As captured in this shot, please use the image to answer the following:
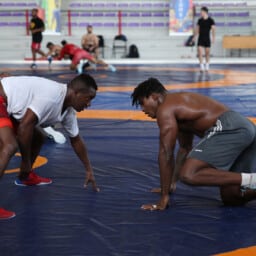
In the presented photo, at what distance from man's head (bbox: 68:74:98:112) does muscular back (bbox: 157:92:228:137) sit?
1.63ft

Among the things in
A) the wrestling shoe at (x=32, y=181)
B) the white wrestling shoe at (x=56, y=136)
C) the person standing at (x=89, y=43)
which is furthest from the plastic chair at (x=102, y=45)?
the wrestling shoe at (x=32, y=181)

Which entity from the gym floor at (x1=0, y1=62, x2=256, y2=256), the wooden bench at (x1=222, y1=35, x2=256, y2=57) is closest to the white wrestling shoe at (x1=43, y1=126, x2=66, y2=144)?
the gym floor at (x1=0, y1=62, x2=256, y2=256)

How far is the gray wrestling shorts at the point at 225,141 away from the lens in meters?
3.27

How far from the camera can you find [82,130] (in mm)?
5941

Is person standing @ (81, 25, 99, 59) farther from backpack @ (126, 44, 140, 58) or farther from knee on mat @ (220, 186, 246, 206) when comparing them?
knee on mat @ (220, 186, 246, 206)

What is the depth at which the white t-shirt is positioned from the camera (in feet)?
11.3

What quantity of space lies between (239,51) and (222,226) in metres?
18.1

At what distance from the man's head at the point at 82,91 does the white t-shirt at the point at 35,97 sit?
6 cm

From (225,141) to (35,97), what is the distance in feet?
4.02

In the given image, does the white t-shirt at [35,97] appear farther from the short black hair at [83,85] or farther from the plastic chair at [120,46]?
the plastic chair at [120,46]

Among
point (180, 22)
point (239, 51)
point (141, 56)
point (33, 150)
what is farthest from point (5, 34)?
point (33, 150)

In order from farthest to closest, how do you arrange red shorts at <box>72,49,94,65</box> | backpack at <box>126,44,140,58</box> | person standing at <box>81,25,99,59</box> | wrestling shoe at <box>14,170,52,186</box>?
backpack at <box>126,44,140,58</box>
person standing at <box>81,25,99,59</box>
red shorts at <box>72,49,94,65</box>
wrestling shoe at <box>14,170,52,186</box>

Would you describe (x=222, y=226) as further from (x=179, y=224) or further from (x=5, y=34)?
(x=5, y=34)

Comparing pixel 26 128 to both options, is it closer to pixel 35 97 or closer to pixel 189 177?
pixel 35 97
